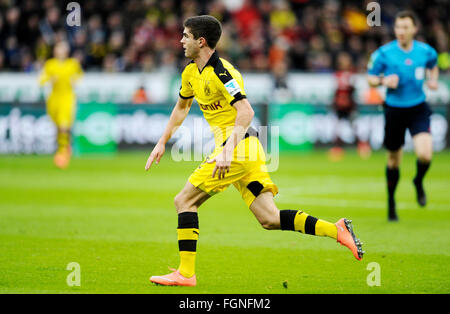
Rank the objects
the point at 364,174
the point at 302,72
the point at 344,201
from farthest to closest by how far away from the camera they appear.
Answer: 1. the point at 302,72
2. the point at 364,174
3. the point at 344,201

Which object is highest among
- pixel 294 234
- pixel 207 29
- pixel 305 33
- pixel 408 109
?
pixel 305 33

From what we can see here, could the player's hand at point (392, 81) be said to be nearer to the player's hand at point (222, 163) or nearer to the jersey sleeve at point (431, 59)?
the jersey sleeve at point (431, 59)

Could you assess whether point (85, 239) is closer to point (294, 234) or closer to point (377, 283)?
point (294, 234)

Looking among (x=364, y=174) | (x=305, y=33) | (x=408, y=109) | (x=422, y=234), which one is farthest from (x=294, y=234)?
(x=305, y=33)

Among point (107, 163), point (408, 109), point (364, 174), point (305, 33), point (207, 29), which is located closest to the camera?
point (207, 29)

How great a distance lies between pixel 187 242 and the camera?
258 inches

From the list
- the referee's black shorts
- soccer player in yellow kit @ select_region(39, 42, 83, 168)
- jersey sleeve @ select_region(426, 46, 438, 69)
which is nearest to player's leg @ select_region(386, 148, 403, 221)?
the referee's black shorts

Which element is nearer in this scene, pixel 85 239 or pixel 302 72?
pixel 85 239

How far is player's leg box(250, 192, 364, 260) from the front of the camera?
22.1 feet

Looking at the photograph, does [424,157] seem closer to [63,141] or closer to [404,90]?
[404,90]

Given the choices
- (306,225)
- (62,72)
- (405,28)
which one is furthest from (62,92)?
(306,225)

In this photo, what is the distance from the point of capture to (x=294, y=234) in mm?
9609

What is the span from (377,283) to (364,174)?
35.9 ft

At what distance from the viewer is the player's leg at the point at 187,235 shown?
650 cm
